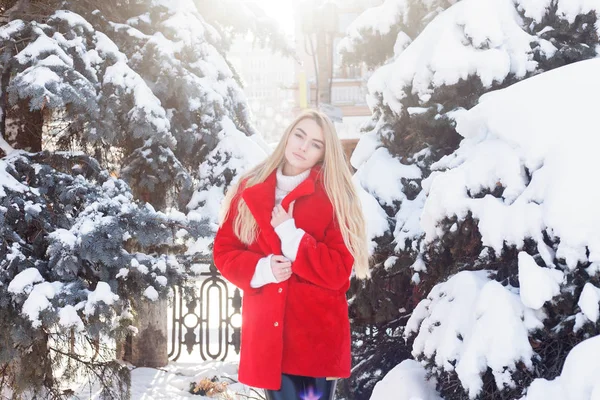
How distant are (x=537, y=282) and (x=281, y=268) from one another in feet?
3.56

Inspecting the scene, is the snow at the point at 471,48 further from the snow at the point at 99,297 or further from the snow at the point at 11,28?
the snow at the point at 11,28

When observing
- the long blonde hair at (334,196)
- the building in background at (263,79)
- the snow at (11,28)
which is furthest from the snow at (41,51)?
the building in background at (263,79)

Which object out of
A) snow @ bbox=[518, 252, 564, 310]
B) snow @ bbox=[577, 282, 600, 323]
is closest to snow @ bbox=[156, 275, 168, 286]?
snow @ bbox=[518, 252, 564, 310]

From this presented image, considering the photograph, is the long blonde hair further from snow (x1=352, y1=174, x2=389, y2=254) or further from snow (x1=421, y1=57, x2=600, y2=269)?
snow (x1=352, y1=174, x2=389, y2=254)

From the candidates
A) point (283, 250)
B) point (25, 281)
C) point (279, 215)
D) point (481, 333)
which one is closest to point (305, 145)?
point (279, 215)

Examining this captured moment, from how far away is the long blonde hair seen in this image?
2846mm

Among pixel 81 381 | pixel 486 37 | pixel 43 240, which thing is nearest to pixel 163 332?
pixel 81 381

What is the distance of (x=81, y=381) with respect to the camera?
6430mm

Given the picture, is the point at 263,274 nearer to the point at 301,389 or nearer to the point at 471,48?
the point at 301,389

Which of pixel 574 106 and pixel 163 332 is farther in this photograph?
pixel 163 332

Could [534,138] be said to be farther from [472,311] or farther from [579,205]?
[472,311]

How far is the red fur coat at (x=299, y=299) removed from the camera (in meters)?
2.69

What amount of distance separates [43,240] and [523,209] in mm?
3110

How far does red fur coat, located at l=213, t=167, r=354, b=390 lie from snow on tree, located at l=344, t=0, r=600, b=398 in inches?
40.2
